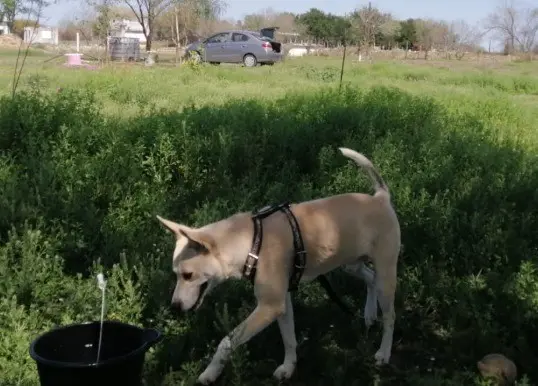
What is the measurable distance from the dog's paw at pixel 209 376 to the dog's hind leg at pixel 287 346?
0.42 meters

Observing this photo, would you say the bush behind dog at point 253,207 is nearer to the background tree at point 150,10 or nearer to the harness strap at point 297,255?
the harness strap at point 297,255

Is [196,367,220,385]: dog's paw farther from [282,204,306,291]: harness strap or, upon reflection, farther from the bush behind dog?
[282,204,306,291]: harness strap

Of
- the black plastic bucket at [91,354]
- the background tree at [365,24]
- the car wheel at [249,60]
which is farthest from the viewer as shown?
the background tree at [365,24]

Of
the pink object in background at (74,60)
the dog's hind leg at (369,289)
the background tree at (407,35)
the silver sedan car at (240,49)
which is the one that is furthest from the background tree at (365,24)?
the dog's hind leg at (369,289)

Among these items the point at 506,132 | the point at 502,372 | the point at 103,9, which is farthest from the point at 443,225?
the point at 103,9

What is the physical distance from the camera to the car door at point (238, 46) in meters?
31.2

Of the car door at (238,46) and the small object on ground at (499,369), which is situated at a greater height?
the car door at (238,46)

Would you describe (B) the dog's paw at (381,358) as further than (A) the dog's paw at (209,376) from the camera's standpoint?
Yes

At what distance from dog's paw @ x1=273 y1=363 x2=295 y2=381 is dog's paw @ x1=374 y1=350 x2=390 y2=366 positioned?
575mm

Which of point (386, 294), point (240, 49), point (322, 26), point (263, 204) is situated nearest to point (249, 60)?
point (240, 49)

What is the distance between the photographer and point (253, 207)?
605 centimetres

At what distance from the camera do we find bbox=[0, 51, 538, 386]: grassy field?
4328 mm

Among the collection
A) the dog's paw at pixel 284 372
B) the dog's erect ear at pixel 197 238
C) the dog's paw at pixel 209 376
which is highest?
the dog's erect ear at pixel 197 238

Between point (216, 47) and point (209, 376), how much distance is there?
94.8ft
